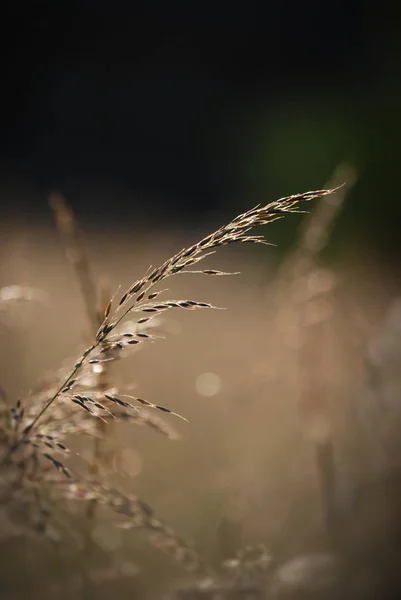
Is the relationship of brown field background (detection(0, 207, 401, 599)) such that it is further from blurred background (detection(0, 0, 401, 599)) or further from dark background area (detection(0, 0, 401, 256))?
dark background area (detection(0, 0, 401, 256))

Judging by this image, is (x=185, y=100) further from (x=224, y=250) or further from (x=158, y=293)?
(x=158, y=293)

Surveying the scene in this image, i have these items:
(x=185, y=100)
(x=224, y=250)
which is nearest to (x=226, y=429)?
(x=224, y=250)

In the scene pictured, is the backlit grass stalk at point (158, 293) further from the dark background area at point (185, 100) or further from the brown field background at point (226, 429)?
the dark background area at point (185, 100)

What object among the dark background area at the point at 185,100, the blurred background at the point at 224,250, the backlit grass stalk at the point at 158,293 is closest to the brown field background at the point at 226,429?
the blurred background at the point at 224,250

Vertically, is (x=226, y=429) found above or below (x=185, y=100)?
below

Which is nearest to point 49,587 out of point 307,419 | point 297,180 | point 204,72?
point 307,419

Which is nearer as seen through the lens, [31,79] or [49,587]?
[49,587]

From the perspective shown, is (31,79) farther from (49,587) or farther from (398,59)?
(49,587)

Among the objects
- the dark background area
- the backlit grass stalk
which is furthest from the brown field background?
the dark background area
